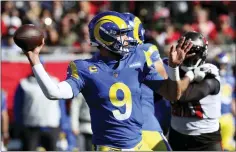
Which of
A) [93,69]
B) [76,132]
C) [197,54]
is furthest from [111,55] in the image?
[76,132]

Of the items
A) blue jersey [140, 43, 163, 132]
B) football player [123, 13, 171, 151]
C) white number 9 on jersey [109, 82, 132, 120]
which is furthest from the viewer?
blue jersey [140, 43, 163, 132]

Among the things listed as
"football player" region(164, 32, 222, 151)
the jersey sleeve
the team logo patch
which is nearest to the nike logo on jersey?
the team logo patch

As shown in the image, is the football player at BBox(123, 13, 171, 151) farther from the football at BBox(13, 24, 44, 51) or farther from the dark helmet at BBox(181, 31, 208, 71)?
the football at BBox(13, 24, 44, 51)

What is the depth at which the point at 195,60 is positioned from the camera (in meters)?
6.48

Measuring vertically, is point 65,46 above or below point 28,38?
below

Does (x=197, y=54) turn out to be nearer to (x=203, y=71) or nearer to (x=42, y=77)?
(x=203, y=71)

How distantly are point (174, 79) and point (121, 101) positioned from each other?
44 cm

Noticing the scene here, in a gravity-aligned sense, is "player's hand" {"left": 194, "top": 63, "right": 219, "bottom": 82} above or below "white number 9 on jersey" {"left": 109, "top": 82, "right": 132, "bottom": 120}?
above

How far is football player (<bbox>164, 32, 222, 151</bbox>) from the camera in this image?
6379 millimetres

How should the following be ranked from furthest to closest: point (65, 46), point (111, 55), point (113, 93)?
point (65, 46) → point (111, 55) → point (113, 93)

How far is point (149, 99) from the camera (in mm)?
6414

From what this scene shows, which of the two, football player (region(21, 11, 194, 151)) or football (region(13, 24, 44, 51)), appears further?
football player (region(21, 11, 194, 151))

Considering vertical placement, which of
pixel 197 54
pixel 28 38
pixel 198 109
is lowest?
pixel 198 109

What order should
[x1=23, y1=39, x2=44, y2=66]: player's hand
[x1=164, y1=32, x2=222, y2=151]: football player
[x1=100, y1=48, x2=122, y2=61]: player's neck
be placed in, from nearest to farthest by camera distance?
[x1=23, y1=39, x2=44, y2=66]: player's hand → [x1=100, y1=48, x2=122, y2=61]: player's neck → [x1=164, y1=32, x2=222, y2=151]: football player
